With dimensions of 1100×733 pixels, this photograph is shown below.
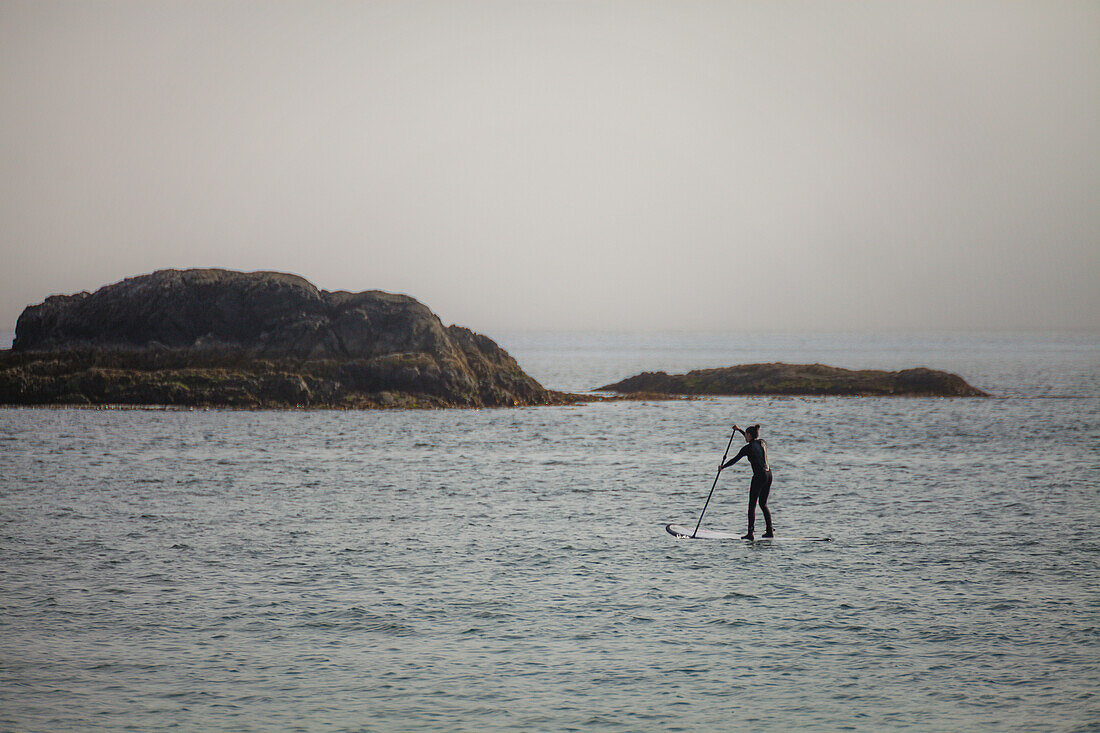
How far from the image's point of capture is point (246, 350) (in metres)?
72.9

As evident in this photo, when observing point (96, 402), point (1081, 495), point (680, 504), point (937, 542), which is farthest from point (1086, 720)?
point (96, 402)

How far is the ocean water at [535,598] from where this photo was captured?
41.2ft

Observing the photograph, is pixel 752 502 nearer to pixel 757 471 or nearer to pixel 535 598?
pixel 757 471

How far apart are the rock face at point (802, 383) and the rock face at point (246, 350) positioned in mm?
18502

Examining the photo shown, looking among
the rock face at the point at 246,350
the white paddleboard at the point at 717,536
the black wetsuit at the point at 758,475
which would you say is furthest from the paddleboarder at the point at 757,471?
the rock face at the point at 246,350

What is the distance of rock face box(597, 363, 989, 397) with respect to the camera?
9107cm

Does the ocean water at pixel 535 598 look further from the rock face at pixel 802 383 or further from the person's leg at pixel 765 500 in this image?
the rock face at pixel 802 383

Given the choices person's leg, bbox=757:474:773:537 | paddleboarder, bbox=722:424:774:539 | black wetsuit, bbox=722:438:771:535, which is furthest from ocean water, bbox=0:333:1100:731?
black wetsuit, bbox=722:438:771:535

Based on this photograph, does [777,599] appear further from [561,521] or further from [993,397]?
[993,397]

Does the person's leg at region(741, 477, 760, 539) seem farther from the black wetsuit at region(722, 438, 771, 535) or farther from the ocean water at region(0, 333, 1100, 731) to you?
the ocean water at region(0, 333, 1100, 731)

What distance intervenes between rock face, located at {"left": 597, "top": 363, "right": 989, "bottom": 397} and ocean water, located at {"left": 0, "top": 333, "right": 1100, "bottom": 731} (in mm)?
50937

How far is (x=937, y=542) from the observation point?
2398 centimetres

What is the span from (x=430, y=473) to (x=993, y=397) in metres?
68.1

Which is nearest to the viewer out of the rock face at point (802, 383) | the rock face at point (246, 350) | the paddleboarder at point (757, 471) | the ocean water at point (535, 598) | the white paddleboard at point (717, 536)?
the ocean water at point (535, 598)
